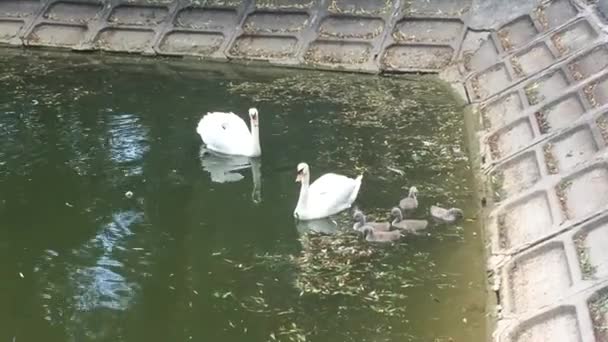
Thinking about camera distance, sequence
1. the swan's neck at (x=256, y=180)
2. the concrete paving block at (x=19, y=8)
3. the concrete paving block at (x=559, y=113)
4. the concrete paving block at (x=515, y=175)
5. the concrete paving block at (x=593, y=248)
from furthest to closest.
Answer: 1. the concrete paving block at (x=19, y=8)
2. the concrete paving block at (x=559, y=113)
3. the swan's neck at (x=256, y=180)
4. the concrete paving block at (x=515, y=175)
5. the concrete paving block at (x=593, y=248)

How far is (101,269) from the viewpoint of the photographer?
6.42m

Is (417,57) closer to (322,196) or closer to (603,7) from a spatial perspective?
(603,7)

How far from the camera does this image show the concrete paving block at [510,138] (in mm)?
8203

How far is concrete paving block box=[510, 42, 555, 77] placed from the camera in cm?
991

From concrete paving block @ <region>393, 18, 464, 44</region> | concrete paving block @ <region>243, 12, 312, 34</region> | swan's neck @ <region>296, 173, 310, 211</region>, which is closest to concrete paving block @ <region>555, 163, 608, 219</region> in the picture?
swan's neck @ <region>296, 173, 310, 211</region>

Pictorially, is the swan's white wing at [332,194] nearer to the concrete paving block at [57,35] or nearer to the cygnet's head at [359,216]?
the cygnet's head at [359,216]

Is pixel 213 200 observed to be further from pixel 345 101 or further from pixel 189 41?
pixel 189 41

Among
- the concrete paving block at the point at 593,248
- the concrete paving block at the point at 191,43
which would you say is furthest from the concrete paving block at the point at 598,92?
the concrete paving block at the point at 191,43

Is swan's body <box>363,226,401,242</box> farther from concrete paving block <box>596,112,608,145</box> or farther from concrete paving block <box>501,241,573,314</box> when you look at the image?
concrete paving block <box>596,112,608,145</box>

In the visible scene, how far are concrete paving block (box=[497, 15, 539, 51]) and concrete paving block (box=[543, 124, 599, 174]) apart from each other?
3591 mm

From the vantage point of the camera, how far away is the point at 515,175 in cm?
763

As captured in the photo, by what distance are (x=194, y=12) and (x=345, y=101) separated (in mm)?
4507

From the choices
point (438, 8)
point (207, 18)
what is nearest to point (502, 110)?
point (438, 8)

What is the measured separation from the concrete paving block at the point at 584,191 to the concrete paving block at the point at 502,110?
7.11ft
